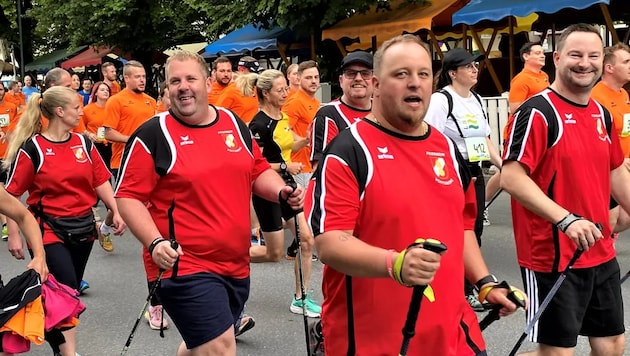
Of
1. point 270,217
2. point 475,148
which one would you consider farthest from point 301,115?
point 475,148

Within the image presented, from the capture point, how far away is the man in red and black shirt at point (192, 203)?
12.8 feet

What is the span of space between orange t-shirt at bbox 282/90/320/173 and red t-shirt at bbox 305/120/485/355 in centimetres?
469

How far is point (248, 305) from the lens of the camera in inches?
266

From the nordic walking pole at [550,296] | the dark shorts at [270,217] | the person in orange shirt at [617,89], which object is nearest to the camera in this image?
the nordic walking pole at [550,296]

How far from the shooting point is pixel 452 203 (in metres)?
2.92

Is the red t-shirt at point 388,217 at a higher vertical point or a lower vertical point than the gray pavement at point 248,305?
higher

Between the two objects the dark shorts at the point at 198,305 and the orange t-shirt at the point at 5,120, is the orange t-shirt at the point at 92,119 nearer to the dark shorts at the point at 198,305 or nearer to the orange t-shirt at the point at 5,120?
the orange t-shirt at the point at 5,120

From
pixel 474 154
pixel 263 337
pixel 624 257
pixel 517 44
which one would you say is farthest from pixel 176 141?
pixel 517 44

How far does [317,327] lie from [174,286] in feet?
3.79

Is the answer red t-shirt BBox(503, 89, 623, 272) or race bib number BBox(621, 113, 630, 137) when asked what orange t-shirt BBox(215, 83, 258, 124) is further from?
red t-shirt BBox(503, 89, 623, 272)

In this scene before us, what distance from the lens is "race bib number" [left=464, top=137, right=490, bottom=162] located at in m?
6.29

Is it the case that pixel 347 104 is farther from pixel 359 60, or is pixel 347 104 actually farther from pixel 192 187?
pixel 192 187

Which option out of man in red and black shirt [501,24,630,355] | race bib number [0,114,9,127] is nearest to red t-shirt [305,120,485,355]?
man in red and black shirt [501,24,630,355]

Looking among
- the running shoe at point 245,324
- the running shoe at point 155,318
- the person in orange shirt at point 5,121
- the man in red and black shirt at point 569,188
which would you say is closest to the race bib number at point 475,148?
the running shoe at point 245,324
